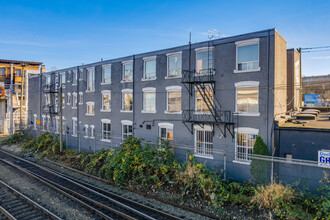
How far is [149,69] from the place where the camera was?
20672 millimetres

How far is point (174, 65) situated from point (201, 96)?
3.72 meters

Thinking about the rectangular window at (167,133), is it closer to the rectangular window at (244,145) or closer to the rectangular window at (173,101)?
the rectangular window at (173,101)

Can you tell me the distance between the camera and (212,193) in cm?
1216

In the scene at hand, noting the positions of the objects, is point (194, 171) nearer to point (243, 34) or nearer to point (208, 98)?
point (208, 98)

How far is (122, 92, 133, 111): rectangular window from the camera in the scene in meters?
22.2

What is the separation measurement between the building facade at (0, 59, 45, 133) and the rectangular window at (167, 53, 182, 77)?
29499mm

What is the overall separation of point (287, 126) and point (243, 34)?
6684mm

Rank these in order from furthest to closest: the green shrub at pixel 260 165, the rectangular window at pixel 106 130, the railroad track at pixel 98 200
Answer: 1. the rectangular window at pixel 106 130
2. the green shrub at pixel 260 165
3. the railroad track at pixel 98 200

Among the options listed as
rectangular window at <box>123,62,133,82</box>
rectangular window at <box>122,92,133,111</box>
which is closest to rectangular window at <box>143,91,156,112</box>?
rectangular window at <box>122,92,133,111</box>

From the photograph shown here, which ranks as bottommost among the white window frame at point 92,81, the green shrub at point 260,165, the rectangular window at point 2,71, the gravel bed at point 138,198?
the gravel bed at point 138,198

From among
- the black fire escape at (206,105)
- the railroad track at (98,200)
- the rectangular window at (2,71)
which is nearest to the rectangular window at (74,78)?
the railroad track at (98,200)

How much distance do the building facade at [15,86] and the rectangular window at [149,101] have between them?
2694 cm

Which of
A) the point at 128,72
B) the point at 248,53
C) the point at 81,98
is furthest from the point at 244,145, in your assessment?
the point at 81,98

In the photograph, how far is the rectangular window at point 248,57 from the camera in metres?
15.0
